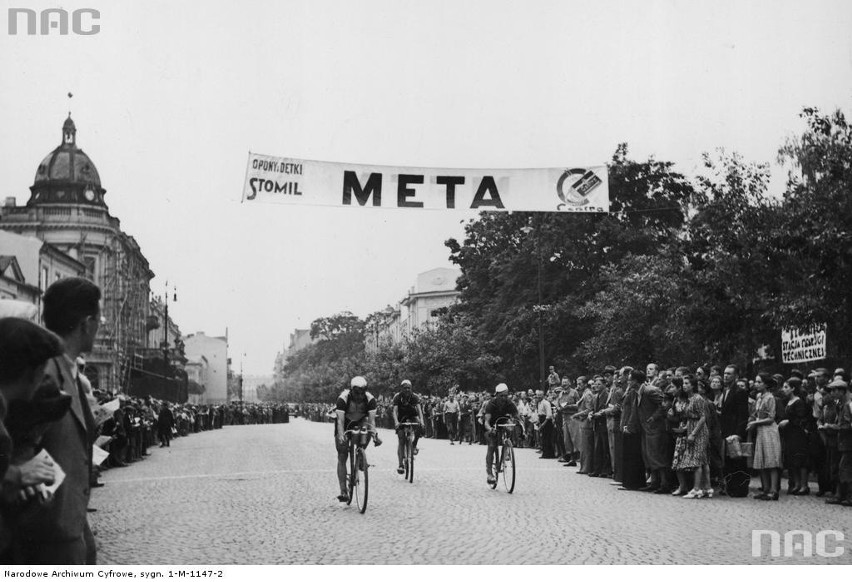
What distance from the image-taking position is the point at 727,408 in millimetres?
15859

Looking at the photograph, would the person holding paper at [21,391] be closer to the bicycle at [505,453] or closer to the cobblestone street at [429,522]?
the cobblestone street at [429,522]

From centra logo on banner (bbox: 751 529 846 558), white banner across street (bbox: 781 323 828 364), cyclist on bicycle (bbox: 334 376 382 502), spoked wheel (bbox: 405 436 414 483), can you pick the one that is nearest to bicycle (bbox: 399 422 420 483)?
spoked wheel (bbox: 405 436 414 483)

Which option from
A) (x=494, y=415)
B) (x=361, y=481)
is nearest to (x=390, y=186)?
(x=361, y=481)

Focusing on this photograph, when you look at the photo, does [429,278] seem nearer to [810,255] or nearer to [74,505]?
[810,255]

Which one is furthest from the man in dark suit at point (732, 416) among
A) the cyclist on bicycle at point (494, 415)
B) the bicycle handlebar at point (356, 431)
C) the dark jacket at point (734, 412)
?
the bicycle handlebar at point (356, 431)

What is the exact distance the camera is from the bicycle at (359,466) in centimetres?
1285

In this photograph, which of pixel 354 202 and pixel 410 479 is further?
pixel 410 479

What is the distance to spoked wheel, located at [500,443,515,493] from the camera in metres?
15.4

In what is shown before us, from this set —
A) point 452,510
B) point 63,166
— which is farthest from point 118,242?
point 452,510

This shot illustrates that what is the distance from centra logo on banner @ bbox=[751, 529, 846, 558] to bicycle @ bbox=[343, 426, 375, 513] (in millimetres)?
4729

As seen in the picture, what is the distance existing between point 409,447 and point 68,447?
13.4 metres

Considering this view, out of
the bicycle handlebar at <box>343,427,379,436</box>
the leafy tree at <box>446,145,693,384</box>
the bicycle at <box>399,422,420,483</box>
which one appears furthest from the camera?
the leafy tree at <box>446,145,693,384</box>

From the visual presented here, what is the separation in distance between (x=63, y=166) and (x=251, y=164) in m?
2.83

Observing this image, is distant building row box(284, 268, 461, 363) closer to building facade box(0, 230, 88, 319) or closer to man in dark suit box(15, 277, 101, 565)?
building facade box(0, 230, 88, 319)
